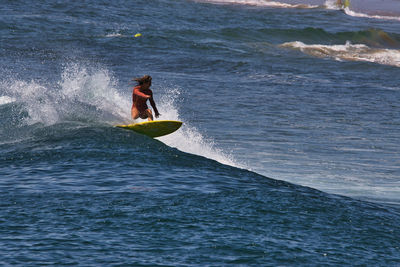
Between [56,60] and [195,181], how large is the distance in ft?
72.5

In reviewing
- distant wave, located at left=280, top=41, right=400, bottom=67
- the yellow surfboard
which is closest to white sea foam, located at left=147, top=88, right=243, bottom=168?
the yellow surfboard

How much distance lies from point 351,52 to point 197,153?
1119 inches

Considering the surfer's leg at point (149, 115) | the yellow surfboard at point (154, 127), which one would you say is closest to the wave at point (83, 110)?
the yellow surfboard at point (154, 127)

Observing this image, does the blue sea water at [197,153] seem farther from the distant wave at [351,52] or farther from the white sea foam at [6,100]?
the distant wave at [351,52]

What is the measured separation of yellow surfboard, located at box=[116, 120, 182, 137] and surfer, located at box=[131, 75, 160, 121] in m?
0.43

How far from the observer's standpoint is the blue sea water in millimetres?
8539

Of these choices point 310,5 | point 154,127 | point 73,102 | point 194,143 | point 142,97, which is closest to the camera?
point 154,127

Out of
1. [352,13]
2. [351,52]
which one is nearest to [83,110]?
[351,52]

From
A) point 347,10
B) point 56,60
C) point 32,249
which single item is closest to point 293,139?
point 32,249

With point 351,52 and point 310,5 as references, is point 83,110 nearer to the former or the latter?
point 351,52

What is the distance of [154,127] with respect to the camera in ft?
51.0

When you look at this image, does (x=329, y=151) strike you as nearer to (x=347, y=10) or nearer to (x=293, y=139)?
(x=293, y=139)

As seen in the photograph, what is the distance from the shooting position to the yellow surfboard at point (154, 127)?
15.5 metres

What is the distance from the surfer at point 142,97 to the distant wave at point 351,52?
951 inches
